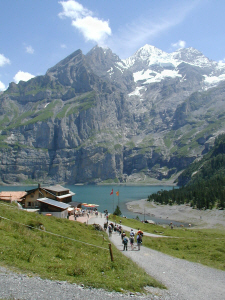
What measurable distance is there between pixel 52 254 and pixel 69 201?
189 ft

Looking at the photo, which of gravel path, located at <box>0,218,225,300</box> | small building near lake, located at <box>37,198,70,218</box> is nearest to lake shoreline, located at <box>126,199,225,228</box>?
small building near lake, located at <box>37,198,70,218</box>

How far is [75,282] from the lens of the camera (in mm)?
11625

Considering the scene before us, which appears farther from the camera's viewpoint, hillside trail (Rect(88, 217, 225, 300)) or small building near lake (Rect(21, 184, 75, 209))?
small building near lake (Rect(21, 184, 75, 209))

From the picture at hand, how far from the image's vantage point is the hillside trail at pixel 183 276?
14.3 meters

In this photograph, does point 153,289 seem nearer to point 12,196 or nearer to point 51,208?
point 51,208

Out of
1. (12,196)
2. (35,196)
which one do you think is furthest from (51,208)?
(12,196)

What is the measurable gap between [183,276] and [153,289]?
17.6 feet

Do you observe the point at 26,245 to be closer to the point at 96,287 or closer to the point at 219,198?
the point at 96,287

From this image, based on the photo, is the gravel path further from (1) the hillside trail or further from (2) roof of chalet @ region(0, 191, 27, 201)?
(2) roof of chalet @ region(0, 191, 27, 201)

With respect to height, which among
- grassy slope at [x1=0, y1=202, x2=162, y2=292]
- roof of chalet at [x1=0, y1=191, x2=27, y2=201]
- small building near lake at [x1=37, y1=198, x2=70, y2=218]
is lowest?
small building near lake at [x1=37, y1=198, x2=70, y2=218]

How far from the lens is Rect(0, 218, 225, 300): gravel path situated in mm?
9949

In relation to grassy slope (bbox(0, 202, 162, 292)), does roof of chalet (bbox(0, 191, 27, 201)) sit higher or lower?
lower

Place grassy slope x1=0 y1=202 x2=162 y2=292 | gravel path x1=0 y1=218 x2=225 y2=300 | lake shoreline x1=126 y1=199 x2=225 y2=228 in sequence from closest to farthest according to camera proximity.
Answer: gravel path x1=0 y1=218 x2=225 y2=300 → grassy slope x1=0 y1=202 x2=162 y2=292 → lake shoreline x1=126 y1=199 x2=225 y2=228

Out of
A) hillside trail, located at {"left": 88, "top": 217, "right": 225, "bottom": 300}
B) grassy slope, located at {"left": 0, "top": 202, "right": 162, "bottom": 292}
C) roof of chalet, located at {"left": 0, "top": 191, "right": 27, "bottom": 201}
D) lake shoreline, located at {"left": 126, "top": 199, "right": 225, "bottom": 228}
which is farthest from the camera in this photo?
lake shoreline, located at {"left": 126, "top": 199, "right": 225, "bottom": 228}
